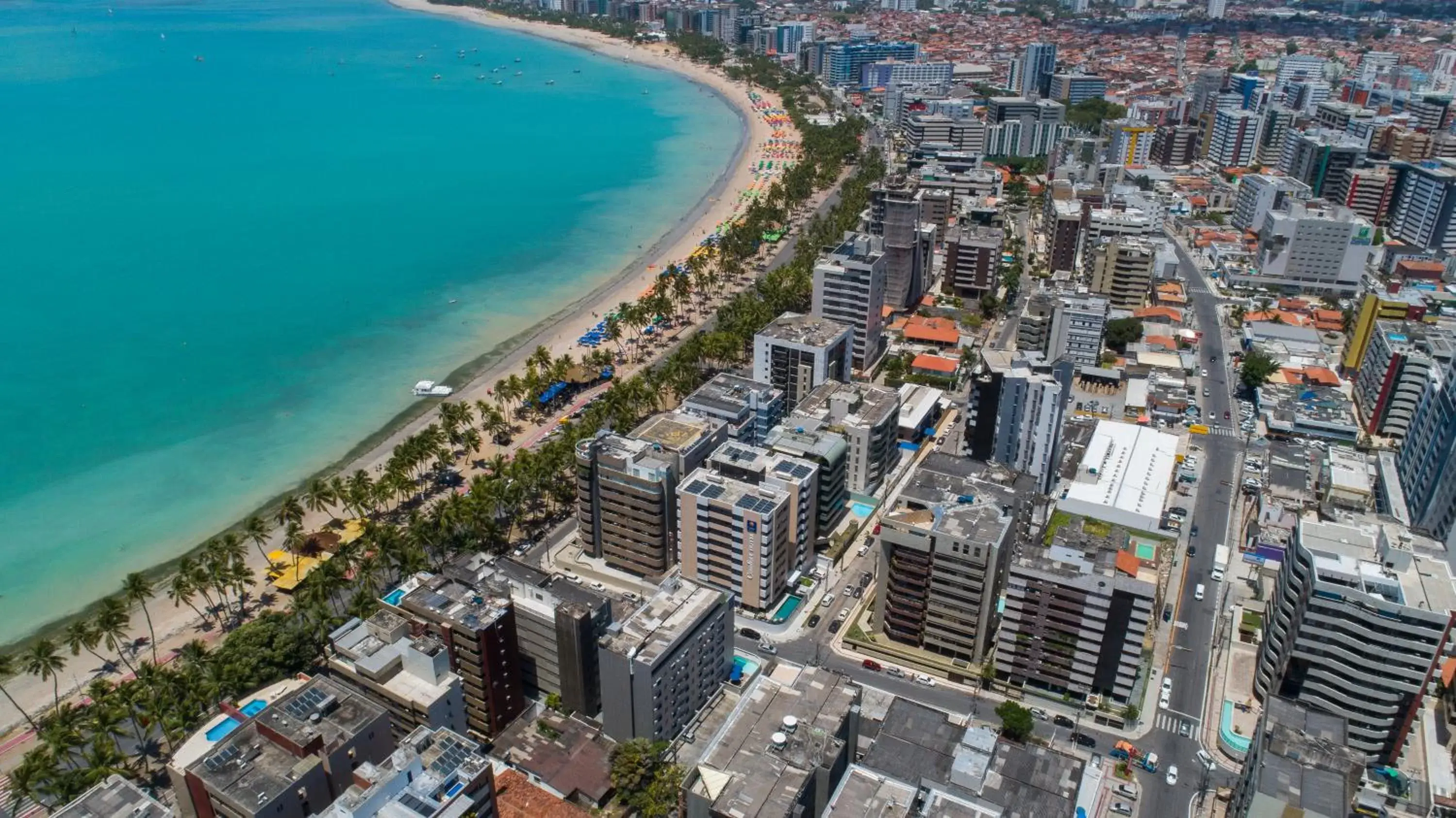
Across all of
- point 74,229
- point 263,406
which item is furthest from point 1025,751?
point 74,229

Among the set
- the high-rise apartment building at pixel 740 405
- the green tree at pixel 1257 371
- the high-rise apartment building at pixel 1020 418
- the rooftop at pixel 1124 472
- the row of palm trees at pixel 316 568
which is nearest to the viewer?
the row of palm trees at pixel 316 568

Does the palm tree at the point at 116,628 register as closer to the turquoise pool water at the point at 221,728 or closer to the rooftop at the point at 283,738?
the turquoise pool water at the point at 221,728

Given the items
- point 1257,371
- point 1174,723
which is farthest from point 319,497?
point 1257,371

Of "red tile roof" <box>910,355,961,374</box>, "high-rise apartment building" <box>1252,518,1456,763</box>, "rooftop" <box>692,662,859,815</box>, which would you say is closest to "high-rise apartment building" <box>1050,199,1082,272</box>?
"red tile roof" <box>910,355,961,374</box>

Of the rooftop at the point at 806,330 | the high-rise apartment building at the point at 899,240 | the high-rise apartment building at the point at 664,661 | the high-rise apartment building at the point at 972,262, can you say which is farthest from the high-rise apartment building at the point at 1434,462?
the high-rise apartment building at the point at 899,240

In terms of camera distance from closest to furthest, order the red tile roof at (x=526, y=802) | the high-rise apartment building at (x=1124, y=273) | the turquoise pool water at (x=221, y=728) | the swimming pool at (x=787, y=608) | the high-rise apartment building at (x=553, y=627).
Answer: the red tile roof at (x=526, y=802), the turquoise pool water at (x=221, y=728), the high-rise apartment building at (x=553, y=627), the swimming pool at (x=787, y=608), the high-rise apartment building at (x=1124, y=273)
